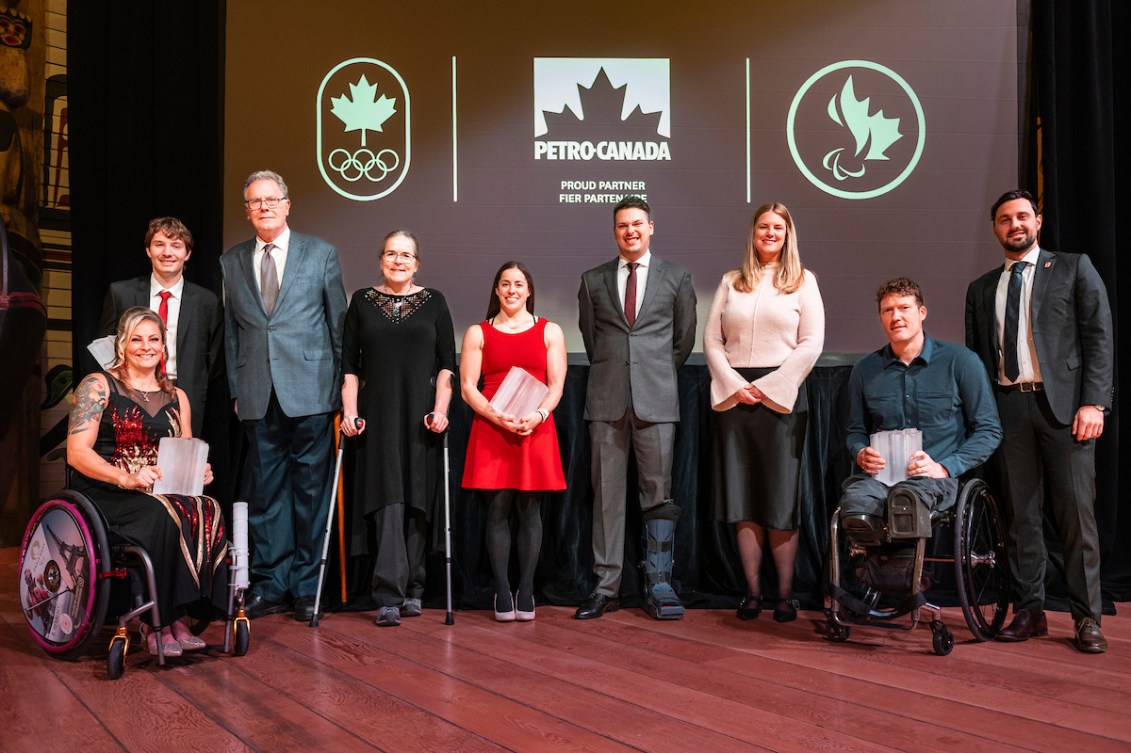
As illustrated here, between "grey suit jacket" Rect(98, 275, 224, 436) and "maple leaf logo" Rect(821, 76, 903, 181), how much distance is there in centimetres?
300

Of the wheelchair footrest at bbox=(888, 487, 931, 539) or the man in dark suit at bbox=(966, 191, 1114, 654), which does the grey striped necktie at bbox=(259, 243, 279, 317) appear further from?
the man in dark suit at bbox=(966, 191, 1114, 654)

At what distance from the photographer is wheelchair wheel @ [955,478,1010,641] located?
2834 millimetres

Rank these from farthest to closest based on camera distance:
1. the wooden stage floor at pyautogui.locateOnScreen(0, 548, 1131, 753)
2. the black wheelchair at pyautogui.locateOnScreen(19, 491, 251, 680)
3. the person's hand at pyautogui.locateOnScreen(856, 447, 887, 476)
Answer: the person's hand at pyautogui.locateOnScreen(856, 447, 887, 476) < the black wheelchair at pyautogui.locateOnScreen(19, 491, 251, 680) < the wooden stage floor at pyautogui.locateOnScreen(0, 548, 1131, 753)

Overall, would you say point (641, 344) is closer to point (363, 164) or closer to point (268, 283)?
point (268, 283)

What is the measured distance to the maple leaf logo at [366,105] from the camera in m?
4.38

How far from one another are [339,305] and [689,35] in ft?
7.17

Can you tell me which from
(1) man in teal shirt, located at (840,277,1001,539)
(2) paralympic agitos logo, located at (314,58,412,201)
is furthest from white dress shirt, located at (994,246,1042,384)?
(2) paralympic agitos logo, located at (314,58,412,201)

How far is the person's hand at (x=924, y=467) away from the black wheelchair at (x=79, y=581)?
2228mm

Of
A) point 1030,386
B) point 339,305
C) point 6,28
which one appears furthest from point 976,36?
point 6,28

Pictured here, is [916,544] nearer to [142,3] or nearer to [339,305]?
[339,305]

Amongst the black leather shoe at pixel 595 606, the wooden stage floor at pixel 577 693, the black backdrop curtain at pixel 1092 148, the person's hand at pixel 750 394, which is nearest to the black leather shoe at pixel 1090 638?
the wooden stage floor at pixel 577 693

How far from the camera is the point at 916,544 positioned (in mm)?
2846

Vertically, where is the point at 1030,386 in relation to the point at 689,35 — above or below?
below

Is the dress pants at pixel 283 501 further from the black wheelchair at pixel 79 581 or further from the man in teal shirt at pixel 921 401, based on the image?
the man in teal shirt at pixel 921 401
